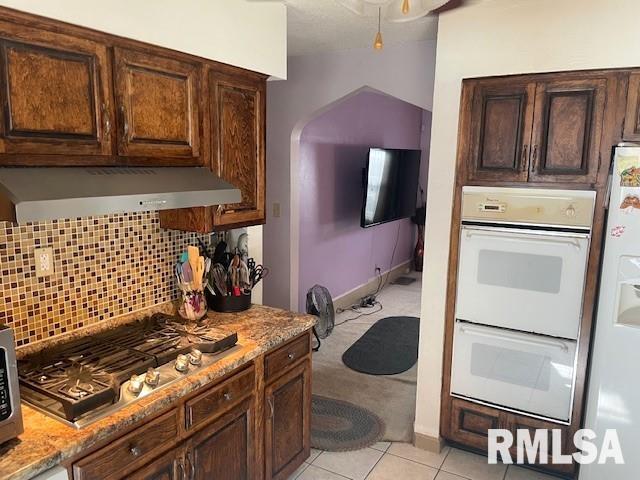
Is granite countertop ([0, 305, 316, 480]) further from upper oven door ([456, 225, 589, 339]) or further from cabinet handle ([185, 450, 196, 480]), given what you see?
upper oven door ([456, 225, 589, 339])

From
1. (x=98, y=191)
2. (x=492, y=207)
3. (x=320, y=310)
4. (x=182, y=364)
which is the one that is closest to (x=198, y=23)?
(x=98, y=191)

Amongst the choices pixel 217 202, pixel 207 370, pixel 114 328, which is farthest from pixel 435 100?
pixel 114 328

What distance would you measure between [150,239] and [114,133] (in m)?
0.68

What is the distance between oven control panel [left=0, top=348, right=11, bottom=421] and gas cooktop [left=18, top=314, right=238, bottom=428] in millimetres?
173

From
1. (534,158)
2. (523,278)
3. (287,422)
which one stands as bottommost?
(287,422)

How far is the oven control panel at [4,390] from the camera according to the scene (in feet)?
4.41

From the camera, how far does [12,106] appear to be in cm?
153

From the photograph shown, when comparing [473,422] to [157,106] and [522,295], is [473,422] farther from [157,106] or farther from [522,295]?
[157,106]

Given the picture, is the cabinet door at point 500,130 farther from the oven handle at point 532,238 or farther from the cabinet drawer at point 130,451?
the cabinet drawer at point 130,451

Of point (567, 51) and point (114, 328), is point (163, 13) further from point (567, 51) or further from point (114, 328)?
point (567, 51)

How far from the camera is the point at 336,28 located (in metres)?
2.93

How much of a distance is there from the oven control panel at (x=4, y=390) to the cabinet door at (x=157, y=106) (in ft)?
2.83

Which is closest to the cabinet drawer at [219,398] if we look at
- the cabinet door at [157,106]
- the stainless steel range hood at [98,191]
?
the stainless steel range hood at [98,191]

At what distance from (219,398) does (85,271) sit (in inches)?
32.0
